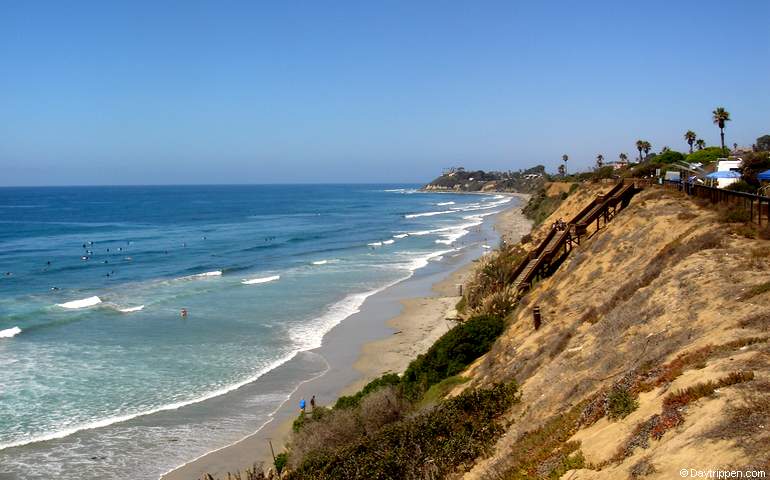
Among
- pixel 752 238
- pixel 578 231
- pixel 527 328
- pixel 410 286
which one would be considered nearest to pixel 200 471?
pixel 527 328

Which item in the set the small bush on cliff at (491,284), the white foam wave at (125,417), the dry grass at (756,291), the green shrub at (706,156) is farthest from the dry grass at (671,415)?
the green shrub at (706,156)

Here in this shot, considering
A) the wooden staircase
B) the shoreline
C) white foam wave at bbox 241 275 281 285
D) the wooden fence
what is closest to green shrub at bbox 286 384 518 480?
the shoreline

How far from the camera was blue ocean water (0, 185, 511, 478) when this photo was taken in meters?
22.2

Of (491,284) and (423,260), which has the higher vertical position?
(491,284)

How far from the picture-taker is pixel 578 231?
1077 inches

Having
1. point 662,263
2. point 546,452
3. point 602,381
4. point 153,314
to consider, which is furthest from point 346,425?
point 153,314

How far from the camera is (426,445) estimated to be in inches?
463

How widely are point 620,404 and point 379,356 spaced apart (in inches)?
782

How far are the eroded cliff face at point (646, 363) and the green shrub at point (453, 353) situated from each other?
792 millimetres

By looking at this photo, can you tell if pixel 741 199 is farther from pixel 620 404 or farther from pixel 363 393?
pixel 363 393

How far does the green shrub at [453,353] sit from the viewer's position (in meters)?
19.9

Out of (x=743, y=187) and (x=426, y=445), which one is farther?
(x=743, y=187)

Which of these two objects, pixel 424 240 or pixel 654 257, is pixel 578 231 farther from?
pixel 424 240

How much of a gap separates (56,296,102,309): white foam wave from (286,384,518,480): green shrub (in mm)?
32947
